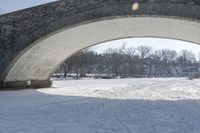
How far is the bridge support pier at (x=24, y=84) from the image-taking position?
49.7ft

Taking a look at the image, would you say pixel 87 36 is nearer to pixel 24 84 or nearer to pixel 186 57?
pixel 24 84

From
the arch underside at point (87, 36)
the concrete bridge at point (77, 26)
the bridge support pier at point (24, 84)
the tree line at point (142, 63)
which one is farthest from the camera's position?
the tree line at point (142, 63)

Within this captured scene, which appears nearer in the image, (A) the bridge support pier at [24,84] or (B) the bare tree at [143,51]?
(A) the bridge support pier at [24,84]

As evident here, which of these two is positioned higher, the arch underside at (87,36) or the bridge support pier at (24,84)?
the arch underside at (87,36)

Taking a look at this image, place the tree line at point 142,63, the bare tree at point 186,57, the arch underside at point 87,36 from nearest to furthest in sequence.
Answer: the arch underside at point 87,36, the tree line at point 142,63, the bare tree at point 186,57

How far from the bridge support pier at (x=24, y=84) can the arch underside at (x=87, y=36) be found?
0.14 meters

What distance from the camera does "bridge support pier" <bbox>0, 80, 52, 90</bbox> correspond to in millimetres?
15156

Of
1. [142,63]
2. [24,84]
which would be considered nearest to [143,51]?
[142,63]

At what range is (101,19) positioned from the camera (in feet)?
40.9

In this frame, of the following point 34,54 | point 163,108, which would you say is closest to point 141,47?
point 34,54

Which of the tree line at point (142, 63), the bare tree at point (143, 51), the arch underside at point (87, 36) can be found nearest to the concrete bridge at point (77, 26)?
the arch underside at point (87, 36)

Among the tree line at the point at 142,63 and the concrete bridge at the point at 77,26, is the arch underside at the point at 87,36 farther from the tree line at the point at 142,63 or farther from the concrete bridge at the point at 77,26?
the tree line at the point at 142,63

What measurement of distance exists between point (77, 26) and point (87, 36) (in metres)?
2.67

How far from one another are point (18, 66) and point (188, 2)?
8.16 meters
